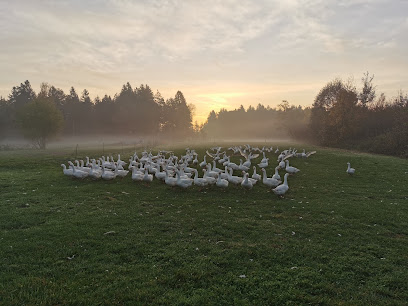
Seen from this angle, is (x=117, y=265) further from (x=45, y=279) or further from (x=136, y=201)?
(x=136, y=201)

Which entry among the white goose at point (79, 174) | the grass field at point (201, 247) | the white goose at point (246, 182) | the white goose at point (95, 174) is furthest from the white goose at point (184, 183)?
the white goose at point (79, 174)

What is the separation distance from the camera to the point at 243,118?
135m

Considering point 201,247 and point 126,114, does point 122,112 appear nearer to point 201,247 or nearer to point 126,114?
point 126,114

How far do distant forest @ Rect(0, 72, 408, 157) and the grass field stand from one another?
1197 inches

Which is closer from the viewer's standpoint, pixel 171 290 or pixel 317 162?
pixel 171 290

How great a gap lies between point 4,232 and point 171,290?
253 inches

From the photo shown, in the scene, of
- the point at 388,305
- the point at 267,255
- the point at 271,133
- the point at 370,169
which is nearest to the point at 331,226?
the point at 267,255

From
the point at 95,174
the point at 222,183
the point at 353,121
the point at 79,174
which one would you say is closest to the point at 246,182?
the point at 222,183

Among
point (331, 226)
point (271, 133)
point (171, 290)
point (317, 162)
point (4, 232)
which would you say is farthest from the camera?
point (271, 133)

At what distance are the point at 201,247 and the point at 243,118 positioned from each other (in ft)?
428

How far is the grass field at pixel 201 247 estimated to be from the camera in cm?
580

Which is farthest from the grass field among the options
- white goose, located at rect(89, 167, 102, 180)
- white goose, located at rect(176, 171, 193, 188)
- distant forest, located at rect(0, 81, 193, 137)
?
distant forest, located at rect(0, 81, 193, 137)

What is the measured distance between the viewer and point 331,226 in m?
9.69

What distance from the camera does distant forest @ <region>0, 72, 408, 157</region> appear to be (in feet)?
147
